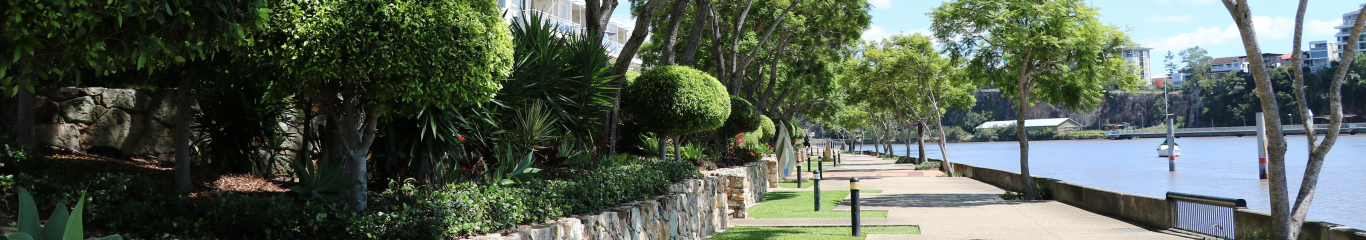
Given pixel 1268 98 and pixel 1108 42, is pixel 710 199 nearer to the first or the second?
pixel 1268 98

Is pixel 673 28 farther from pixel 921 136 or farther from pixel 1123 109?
pixel 1123 109

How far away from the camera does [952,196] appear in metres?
17.4

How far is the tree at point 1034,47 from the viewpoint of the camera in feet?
52.0

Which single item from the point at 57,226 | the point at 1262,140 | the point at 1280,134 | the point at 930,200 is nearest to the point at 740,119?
the point at 930,200

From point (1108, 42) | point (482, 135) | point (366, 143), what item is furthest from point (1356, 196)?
point (366, 143)

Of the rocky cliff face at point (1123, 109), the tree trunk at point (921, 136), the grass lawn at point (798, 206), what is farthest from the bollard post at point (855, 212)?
the rocky cliff face at point (1123, 109)

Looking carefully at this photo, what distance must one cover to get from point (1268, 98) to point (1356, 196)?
1029 inches

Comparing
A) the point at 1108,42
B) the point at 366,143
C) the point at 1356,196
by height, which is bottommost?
the point at 1356,196

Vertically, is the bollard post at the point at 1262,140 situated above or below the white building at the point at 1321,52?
below

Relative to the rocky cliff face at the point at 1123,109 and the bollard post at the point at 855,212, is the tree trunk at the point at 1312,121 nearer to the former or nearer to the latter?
the bollard post at the point at 855,212

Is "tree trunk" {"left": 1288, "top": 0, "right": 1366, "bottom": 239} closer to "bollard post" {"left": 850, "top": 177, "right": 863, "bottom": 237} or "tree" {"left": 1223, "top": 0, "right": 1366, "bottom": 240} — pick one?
"tree" {"left": 1223, "top": 0, "right": 1366, "bottom": 240}

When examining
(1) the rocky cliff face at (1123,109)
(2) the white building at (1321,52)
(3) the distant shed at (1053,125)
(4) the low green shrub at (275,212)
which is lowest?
(4) the low green shrub at (275,212)

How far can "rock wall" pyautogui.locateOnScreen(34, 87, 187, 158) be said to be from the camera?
8.22 metres

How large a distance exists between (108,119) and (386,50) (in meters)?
5.27
